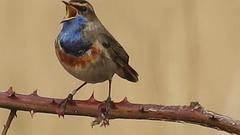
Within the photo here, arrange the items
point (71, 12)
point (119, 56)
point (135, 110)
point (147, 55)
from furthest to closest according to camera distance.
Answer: point (147, 55) → point (119, 56) → point (71, 12) → point (135, 110)

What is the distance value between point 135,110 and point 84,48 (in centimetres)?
43

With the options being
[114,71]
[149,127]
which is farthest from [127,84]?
[114,71]

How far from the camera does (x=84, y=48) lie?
4.21ft

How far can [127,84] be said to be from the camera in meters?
2.41

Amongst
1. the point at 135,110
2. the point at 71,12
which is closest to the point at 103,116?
the point at 135,110

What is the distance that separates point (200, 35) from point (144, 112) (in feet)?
4.62

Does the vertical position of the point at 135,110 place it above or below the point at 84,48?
below

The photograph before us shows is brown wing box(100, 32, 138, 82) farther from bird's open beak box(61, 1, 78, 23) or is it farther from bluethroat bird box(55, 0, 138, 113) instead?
bird's open beak box(61, 1, 78, 23)

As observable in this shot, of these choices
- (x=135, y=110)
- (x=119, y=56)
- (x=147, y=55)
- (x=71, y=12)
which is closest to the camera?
(x=135, y=110)

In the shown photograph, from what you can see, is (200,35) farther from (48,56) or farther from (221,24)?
(48,56)

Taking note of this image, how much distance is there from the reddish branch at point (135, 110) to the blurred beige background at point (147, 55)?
1273mm

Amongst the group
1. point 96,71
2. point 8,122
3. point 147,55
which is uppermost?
point 147,55

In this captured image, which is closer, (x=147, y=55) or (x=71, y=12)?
(x=71, y=12)

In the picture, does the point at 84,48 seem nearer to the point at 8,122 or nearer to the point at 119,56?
the point at 119,56
